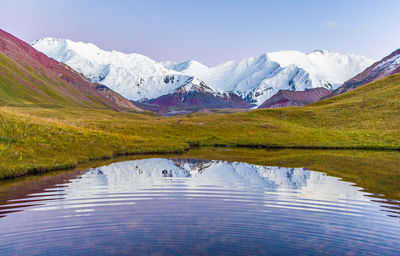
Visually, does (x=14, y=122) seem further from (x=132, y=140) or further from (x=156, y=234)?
(x=156, y=234)

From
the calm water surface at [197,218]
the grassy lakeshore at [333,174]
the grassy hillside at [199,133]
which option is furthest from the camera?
the grassy hillside at [199,133]

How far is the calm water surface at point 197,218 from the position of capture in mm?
12891

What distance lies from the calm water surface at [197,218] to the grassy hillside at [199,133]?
979cm

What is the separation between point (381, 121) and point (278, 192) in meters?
65.0

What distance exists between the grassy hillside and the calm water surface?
32.1 ft

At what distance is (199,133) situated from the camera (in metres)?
69.9

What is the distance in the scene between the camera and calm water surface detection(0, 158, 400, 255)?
42.3ft

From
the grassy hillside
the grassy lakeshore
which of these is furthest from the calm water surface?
the grassy hillside

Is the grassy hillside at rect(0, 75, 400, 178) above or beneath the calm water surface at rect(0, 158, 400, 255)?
above

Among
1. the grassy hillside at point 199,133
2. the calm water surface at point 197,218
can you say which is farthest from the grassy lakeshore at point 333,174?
the grassy hillside at point 199,133

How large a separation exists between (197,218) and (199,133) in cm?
5376

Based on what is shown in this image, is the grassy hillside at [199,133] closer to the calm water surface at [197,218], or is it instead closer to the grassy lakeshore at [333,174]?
the grassy lakeshore at [333,174]

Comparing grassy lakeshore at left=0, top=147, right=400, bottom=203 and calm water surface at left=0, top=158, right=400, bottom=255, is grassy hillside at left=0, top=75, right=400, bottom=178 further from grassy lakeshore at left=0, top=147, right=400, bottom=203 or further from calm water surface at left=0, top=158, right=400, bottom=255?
calm water surface at left=0, top=158, right=400, bottom=255

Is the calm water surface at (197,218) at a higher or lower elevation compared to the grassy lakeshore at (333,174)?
lower
